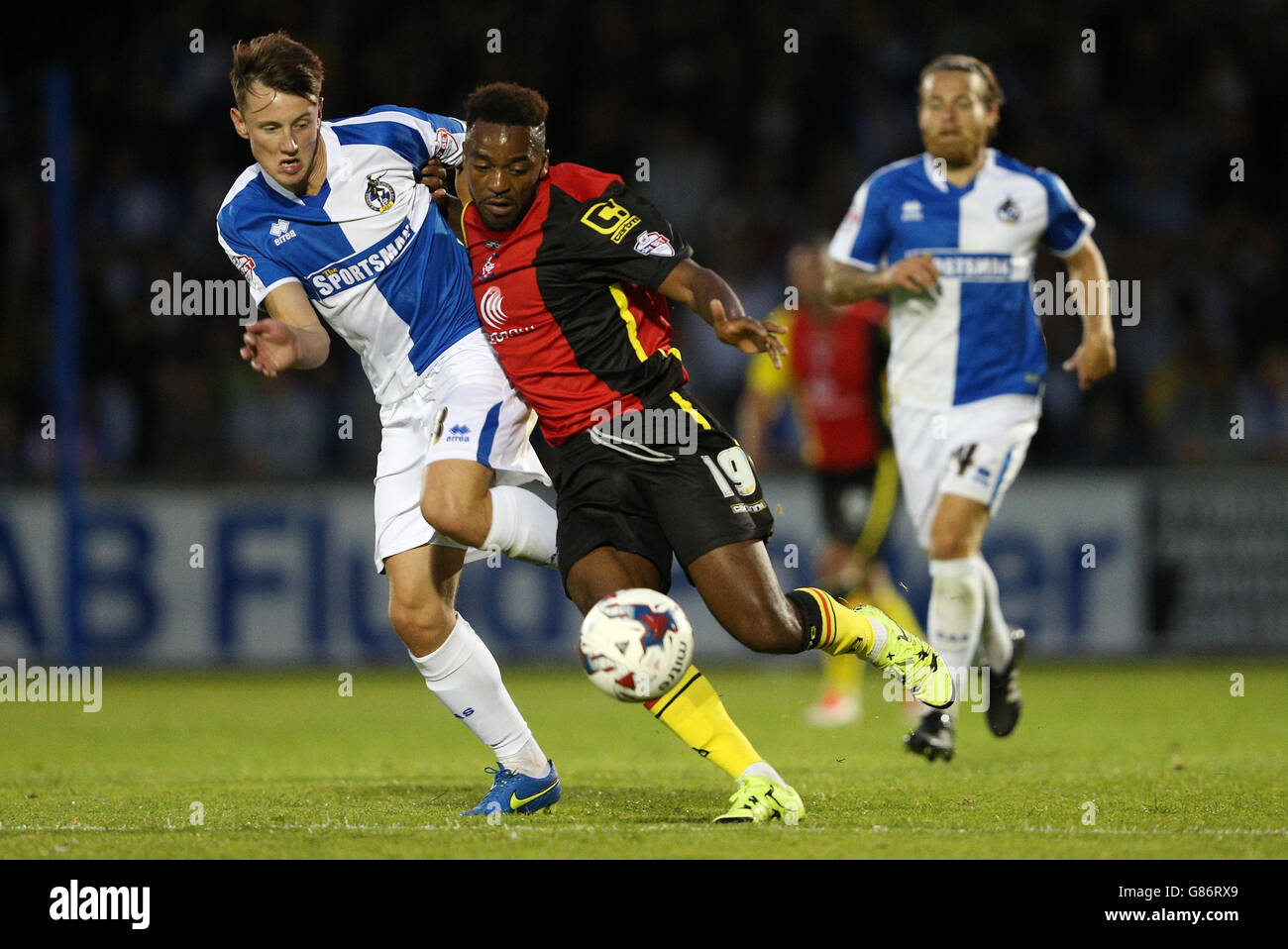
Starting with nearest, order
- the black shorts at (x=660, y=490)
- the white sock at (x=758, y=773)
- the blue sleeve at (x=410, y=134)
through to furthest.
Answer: the white sock at (x=758, y=773), the black shorts at (x=660, y=490), the blue sleeve at (x=410, y=134)

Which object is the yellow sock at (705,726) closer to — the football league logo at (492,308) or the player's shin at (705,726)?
the player's shin at (705,726)

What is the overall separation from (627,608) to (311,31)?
490 inches

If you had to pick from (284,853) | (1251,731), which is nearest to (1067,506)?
(1251,731)

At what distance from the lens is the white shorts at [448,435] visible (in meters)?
5.75

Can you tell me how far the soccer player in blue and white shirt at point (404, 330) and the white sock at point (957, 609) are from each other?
6.82 feet

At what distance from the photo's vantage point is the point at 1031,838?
498cm

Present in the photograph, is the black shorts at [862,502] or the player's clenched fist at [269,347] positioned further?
the black shorts at [862,502]

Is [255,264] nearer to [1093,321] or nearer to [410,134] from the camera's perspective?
[410,134]

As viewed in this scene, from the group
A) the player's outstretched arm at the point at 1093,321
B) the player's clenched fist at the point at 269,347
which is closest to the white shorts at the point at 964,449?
the player's outstretched arm at the point at 1093,321

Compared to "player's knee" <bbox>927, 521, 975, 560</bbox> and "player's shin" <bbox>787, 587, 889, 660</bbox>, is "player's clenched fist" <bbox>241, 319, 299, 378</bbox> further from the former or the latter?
"player's knee" <bbox>927, 521, 975, 560</bbox>

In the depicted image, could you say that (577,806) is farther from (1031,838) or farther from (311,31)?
(311,31)

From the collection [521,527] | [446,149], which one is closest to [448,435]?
[521,527]

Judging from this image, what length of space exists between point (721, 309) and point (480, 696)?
1688 millimetres

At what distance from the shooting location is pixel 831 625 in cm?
564
